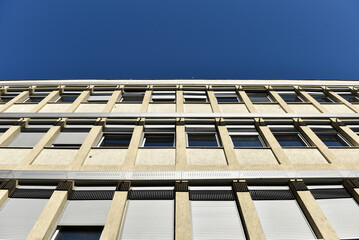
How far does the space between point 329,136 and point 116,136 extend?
10.00 meters

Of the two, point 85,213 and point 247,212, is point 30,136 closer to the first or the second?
point 85,213

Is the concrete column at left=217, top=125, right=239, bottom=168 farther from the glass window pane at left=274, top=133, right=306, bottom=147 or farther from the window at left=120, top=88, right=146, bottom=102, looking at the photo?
the window at left=120, top=88, right=146, bottom=102

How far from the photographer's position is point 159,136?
8.97 m

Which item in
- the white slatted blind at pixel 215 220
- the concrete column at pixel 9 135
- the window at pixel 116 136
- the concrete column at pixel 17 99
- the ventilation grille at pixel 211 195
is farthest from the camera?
the concrete column at pixel 17 99

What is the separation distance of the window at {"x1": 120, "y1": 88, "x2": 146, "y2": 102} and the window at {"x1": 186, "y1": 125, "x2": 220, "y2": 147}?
14.5 feet

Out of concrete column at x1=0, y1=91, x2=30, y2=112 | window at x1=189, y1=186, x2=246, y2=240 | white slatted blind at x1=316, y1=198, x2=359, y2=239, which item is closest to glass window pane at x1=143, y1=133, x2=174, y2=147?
window at x1=189, y1=186, x2=246, y2=240

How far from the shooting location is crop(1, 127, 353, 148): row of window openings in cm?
845

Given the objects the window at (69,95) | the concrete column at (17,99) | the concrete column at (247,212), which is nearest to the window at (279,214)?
the concrete column at (247,212)

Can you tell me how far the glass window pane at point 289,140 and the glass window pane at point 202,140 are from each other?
294 centimetres

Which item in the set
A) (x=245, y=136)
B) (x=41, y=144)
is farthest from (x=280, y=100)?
(x=41, y=144)

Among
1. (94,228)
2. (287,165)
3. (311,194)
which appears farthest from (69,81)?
(311,194)

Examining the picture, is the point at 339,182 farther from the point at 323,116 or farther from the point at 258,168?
the point at 323,116

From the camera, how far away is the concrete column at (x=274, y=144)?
706 cm

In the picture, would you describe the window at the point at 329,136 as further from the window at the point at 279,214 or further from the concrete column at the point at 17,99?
the concrete column at the point at 17,99
